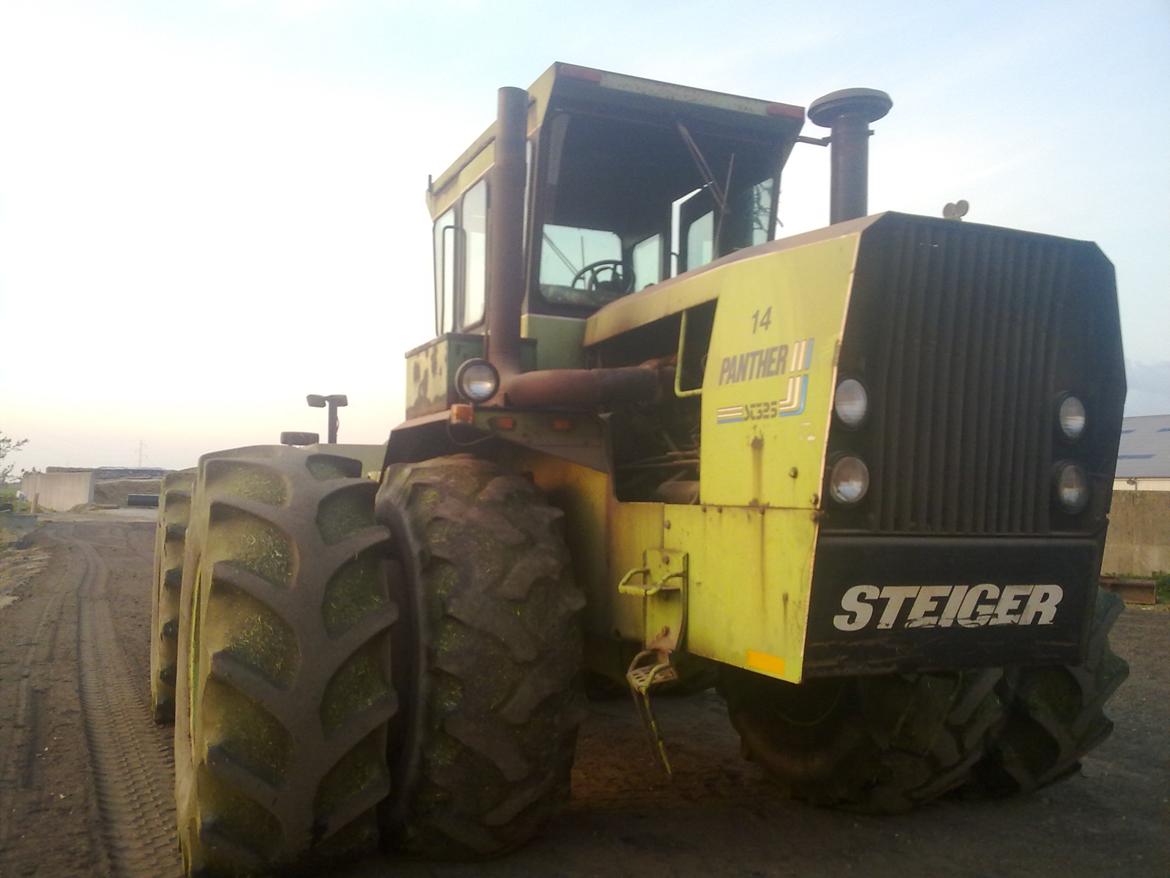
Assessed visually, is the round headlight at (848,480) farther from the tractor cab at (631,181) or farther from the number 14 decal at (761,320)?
the tractor cab at (631,181)

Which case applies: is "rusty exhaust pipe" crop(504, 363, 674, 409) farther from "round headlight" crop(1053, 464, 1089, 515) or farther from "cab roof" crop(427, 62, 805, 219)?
"round headlight" crop(1053, 464, 1089, 515)

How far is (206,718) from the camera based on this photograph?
3.11 meters

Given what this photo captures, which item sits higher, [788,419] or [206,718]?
[788,419]

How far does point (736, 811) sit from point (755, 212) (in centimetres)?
258

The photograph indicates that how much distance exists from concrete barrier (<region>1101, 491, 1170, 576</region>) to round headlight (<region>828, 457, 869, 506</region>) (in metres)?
10.5

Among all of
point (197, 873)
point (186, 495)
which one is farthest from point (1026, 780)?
point (186, 495)

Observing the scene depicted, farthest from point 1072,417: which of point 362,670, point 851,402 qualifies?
point 362,670

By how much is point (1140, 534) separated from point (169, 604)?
435 inches

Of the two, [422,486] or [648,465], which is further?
[648,465]

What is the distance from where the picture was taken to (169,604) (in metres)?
5.71

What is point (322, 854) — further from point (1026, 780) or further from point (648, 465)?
point (1026, 780)

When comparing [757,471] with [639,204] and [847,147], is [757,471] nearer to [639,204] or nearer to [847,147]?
[847,147]

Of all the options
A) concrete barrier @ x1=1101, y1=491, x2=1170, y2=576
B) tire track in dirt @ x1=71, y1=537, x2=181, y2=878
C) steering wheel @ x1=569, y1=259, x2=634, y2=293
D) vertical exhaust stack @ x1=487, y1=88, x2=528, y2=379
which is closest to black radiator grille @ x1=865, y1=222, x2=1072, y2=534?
vertical exhaust stack @ x1=487, y1=88, x2=528, y2=379

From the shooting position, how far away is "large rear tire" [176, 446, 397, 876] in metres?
3.09
